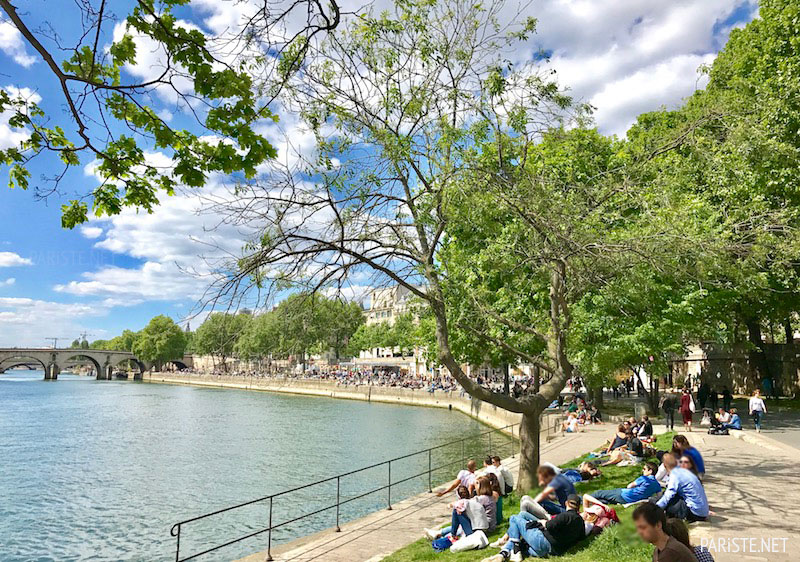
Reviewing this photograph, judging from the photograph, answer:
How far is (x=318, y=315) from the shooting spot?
1050 centimetres

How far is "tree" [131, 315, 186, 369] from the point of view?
138 m

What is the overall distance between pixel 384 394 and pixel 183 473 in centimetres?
3970

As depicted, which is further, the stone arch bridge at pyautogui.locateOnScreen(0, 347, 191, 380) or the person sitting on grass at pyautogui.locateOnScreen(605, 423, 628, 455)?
the stone arch bridge at pyautogui.locateOnScreen(0, 347, 191, 380)

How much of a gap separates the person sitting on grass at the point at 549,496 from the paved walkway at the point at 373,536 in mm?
2530

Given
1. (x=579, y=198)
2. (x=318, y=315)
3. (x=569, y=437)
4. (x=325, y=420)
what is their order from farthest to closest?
1. (x=325, y=420)
2. (x=569, y=437)
3. (x=579, y=198)
4. (x=318, y=315)

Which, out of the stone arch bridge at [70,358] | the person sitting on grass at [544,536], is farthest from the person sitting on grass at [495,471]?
the stone arch bridge at [70,358]

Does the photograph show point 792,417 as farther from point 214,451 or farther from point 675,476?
point 214,451

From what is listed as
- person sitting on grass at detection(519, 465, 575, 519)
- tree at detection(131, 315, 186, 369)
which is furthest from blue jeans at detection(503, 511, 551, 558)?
tree at detection(131, 315, 186, 369)

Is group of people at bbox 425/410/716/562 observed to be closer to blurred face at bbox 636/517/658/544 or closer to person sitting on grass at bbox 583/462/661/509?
person sitting on grass at bbox 583/462/661/509

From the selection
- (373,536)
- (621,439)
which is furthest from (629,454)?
(373,536)

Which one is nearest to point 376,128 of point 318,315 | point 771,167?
point 318,315

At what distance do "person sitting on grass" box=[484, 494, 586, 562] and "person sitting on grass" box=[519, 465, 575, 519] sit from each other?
0.85 feet

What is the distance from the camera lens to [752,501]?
1000cm

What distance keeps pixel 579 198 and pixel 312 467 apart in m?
17.0
